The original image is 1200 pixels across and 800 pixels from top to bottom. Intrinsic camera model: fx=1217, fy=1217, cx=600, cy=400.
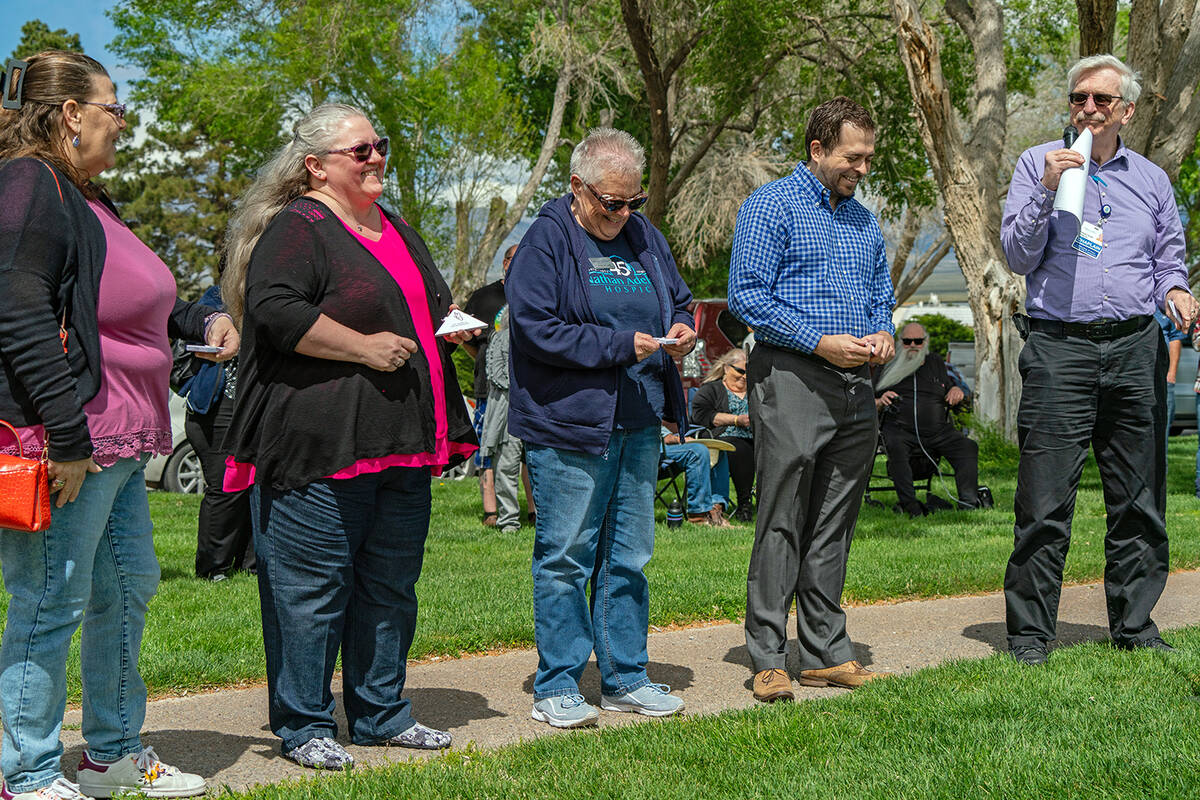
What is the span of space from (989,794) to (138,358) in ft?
9.17

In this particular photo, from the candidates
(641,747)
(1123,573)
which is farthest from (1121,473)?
(641,747)

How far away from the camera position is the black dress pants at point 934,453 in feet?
36.9

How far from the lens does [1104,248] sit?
5191mm

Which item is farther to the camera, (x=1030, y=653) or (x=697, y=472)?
(x=697, y=472)

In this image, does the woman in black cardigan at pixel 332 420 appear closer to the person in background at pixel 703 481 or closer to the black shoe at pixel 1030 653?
the black shoe at pixel 1030 653

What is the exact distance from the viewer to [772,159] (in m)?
25.9

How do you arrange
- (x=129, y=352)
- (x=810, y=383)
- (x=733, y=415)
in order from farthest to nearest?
(x=733, y=415)
(x=810, y=383)
(x=129, y=352)

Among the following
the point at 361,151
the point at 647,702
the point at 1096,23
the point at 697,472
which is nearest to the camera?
the point at 361,151

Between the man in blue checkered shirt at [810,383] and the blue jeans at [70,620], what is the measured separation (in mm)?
2439

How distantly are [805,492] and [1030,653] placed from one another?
122 centimetres

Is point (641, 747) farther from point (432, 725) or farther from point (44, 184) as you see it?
point (44, 184)

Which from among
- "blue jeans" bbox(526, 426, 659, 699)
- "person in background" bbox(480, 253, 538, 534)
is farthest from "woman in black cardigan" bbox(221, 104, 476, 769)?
"person in background" bbox(480, 253, 538, 534)

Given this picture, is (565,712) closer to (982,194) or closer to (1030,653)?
(1030,653)

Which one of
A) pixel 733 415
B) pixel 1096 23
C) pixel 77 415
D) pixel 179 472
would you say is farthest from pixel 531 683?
pixel 1096 23
